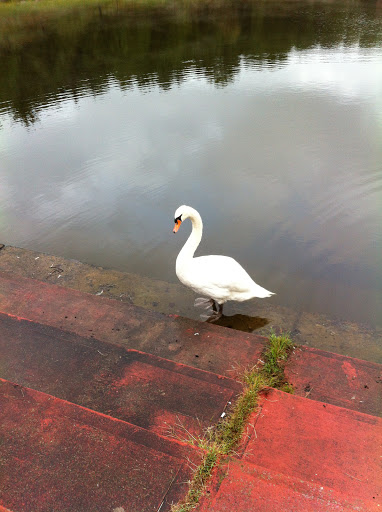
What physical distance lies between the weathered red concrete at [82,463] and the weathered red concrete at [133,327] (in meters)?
0.98

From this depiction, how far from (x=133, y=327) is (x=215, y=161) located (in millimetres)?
6326

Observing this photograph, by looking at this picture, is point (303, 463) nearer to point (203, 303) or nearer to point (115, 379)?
point (115, 379)

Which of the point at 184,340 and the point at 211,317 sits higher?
the point at 184,340

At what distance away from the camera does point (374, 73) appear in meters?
14.5

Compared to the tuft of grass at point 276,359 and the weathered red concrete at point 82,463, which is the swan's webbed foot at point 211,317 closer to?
the tuft of grass at point 276,359

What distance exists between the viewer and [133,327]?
3.78 meters

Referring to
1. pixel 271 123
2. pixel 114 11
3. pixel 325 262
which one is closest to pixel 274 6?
pixel 114 11

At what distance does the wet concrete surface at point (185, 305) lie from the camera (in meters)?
4.33

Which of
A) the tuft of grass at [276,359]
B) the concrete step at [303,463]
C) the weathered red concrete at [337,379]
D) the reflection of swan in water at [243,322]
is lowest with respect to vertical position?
the reflection of swan in water at [243,322]

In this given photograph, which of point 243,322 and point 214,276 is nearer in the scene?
point 214,276

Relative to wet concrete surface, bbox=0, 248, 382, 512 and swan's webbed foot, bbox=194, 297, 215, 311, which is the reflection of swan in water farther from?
wet concrete surface, bbox=0, 248, 382, 512

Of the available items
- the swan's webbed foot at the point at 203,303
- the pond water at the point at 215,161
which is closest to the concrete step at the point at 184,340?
the swan's webbed foot at the point at 203,303

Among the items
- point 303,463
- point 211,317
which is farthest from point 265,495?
point 211,317

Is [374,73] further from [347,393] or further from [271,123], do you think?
[347,393]
